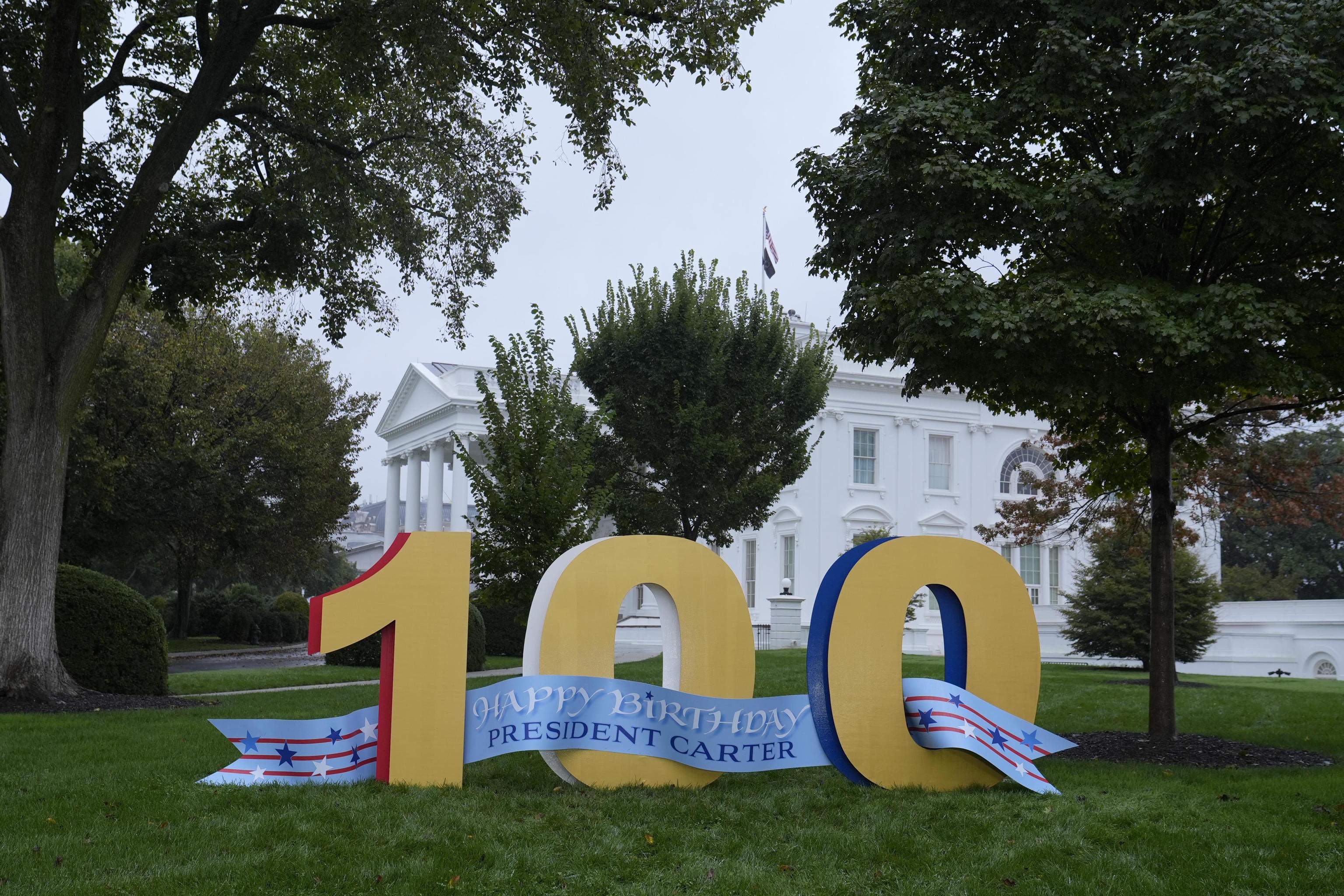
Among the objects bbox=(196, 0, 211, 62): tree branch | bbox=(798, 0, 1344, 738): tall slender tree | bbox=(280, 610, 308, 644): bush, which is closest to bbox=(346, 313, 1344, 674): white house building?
bbox=(280, 610, 308, 644): bush

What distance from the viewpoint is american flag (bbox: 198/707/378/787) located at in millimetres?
7207

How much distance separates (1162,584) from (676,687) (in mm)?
5690

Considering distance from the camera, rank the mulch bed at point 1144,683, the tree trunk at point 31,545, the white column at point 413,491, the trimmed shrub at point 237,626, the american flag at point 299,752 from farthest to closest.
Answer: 1. the white column at point 413,491
2. the trimmed shrub at point 237,626
3. the mulch bed at point 1144,683
4. the tree trunk at point 31,545
5. the american flag at point 299,752

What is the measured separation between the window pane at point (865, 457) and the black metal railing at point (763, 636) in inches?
456

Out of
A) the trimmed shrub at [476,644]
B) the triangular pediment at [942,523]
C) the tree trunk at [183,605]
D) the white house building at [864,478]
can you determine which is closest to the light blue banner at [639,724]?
the trimmed shrub at [476,644]

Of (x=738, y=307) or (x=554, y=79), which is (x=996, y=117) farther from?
(x=738, y=307)

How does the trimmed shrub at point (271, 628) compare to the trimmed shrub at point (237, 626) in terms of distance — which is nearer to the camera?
the trimmed shrub at point (237, 626)

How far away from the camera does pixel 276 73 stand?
15.2m

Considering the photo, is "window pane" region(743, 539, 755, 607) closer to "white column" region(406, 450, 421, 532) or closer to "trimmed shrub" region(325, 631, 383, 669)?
"white column" region(406, 450, 421, 532)

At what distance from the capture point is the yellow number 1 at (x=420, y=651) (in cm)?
737

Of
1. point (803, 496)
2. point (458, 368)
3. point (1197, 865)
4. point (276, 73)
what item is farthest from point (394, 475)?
point (1197, 865)

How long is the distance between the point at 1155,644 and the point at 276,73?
1375 centimetres

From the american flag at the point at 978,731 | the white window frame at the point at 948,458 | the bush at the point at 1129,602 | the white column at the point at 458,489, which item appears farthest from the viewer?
the white column at the point at 458,489

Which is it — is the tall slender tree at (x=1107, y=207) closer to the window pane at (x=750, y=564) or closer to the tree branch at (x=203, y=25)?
the tree branch at (x=203, y=25)
